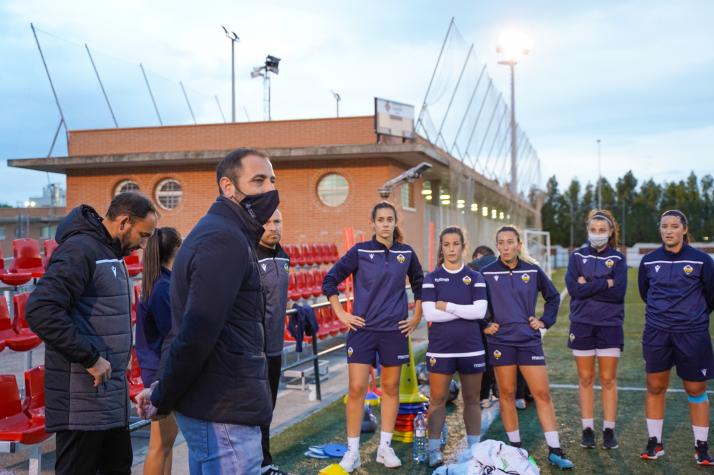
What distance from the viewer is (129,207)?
343 centimetres

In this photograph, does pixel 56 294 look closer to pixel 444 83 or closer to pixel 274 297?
pixel 274 297

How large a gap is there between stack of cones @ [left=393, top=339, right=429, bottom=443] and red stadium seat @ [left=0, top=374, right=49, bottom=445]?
298 cm

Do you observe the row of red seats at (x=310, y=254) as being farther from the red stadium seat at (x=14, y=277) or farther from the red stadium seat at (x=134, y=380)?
the red stadium seat at (x=134, y=380)

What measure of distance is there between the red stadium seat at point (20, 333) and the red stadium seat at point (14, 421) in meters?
0.84

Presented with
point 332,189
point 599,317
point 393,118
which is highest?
point 393,118

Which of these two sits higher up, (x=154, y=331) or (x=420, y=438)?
(x=154, y=331)

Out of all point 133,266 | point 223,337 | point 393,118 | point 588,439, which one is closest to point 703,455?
point 588,439

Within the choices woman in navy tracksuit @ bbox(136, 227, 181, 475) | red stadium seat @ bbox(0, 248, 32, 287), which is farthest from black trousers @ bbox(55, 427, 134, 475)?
red stadium seat @ bbox(0, 248, 32, 287)

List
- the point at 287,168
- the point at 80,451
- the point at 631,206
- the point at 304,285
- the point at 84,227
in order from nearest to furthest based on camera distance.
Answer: the point at 80,451, the point at 84,227, the point at 304,285, the point at 287,168, the point at 631,206

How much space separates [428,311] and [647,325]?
193cm

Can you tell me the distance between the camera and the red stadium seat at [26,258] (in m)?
6.80

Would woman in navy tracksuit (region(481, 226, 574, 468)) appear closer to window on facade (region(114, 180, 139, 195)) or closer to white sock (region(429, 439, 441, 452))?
white sock (region(429, 439, 441, 452))

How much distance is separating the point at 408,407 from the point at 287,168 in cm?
1481

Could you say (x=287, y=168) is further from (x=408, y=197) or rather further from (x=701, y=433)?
(x=701, y=433)
